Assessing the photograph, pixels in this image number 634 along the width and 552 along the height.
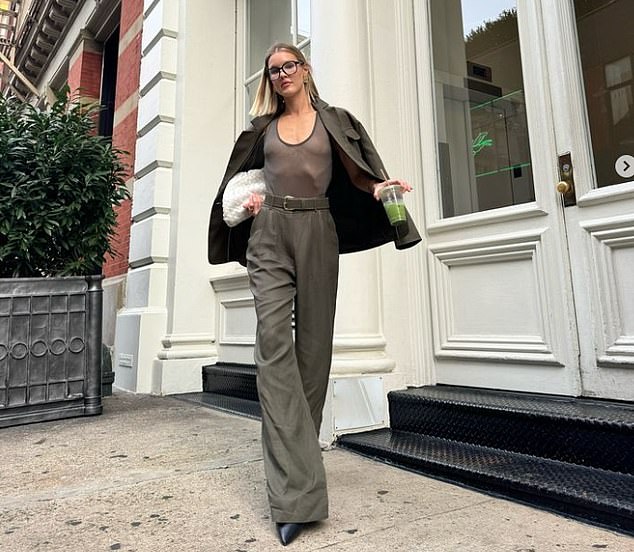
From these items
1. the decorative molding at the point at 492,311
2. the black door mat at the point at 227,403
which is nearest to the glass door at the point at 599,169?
the decorative molding at the point at 492,311

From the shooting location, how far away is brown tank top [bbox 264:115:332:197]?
1.95 m

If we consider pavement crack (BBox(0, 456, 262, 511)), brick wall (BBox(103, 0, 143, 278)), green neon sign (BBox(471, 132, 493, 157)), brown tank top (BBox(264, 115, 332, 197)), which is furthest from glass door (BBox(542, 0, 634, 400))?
brick wall (BBox(103, 0, 143, 278))

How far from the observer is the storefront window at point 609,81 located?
98.3 inches

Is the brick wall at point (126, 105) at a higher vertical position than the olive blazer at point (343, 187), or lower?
higher

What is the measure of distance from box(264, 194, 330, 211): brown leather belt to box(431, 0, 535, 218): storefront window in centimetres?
146

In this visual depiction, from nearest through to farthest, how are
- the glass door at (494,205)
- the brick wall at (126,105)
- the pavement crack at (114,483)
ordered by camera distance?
the pavement crack at (114,483), the glass door at (494,205), the brick wall at (126,105)

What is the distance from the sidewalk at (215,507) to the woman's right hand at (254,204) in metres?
1.17

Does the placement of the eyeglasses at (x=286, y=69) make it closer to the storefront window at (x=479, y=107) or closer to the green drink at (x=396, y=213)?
the green drink at (x=396, y=213)

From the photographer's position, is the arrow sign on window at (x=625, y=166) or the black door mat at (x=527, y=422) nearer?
the black door mat at (x=527, y=422)

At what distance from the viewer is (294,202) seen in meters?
1.91

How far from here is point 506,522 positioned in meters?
1.75

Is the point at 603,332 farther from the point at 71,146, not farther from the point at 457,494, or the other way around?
the point at 71,146

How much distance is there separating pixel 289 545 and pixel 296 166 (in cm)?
136

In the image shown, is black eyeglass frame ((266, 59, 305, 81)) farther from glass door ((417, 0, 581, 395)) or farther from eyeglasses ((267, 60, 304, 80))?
glass door ((417, 0, 581, 395))
